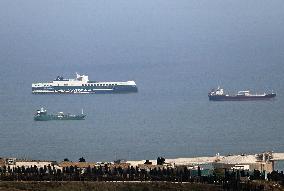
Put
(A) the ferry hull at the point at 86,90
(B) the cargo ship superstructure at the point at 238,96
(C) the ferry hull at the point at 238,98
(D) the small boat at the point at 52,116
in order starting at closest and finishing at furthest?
(D) the small boat at the point at 52,116, (C) the ferry hull at the point at 238,98, (B) the cargo ship superstructure at the point at 238,96, (A) the ferry hull at the point at 86,90

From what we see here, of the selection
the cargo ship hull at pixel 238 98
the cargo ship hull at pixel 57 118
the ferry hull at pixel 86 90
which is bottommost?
the cargo ship hull at pixel 57 118

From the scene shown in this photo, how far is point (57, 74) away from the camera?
74.6m

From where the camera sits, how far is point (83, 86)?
67.6 metres

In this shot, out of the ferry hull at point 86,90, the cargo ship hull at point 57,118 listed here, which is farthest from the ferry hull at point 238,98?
the cargo ship hull at point 57,118

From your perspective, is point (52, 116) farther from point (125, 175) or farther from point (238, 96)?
point (125, 175)

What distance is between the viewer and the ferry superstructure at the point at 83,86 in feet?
217

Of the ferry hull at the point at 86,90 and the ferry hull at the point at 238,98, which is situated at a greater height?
the ferry hull at the point at 86,90

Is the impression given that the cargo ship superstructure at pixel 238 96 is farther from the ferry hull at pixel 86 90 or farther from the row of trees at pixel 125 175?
the row of trees at pixel 125 175

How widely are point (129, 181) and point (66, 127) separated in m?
20.2

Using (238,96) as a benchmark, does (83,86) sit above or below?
above

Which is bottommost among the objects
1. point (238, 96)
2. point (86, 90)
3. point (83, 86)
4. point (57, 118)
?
point (57, 118)

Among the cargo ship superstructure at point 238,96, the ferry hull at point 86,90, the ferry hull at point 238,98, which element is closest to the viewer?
the ferry hull at point 238,98

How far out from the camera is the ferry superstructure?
217 ft

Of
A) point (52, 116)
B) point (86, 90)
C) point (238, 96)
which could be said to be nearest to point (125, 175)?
point (52, 116)
